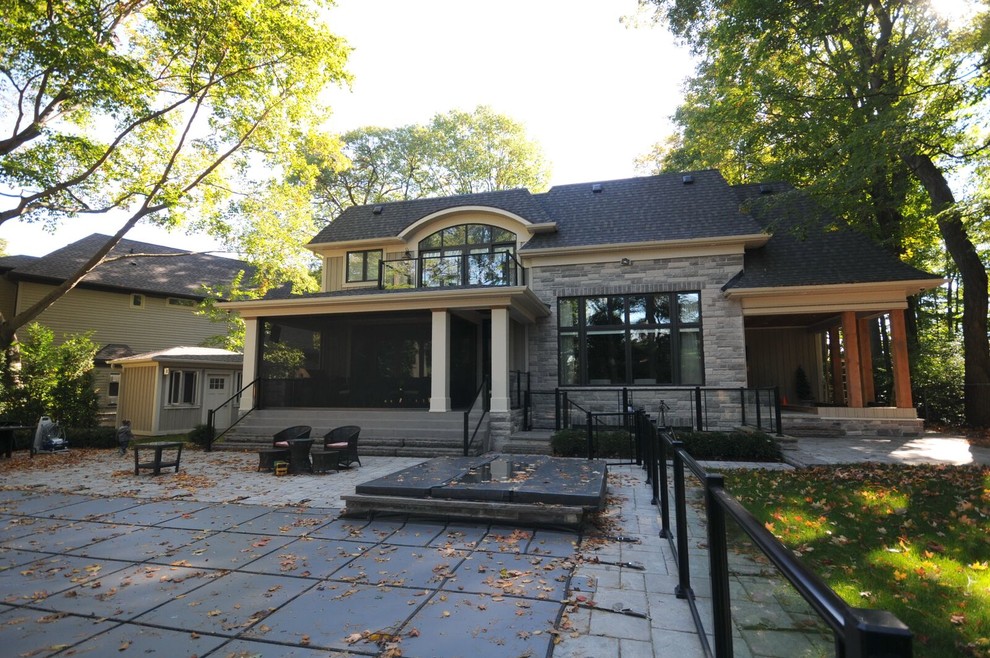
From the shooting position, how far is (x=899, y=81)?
1241 cm

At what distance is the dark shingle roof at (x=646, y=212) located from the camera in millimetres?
14352

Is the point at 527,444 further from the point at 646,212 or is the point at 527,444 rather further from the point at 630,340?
the point at 646,212

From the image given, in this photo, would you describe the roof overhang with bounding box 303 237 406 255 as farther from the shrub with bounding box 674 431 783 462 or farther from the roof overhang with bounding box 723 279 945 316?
the shrub with bounding box 674 431 783 462

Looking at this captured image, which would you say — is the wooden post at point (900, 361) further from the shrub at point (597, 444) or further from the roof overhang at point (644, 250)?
the shrub at point (597, 444)

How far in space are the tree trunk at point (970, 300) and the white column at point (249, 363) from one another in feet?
61.1

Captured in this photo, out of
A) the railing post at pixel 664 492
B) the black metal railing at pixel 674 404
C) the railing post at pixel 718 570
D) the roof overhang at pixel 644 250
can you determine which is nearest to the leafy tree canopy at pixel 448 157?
the roof overhang at pixel 644 250

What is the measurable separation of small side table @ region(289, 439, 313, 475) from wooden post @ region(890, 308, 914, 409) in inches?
548

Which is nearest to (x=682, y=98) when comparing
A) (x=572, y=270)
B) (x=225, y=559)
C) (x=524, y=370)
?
(x=572, y=270)

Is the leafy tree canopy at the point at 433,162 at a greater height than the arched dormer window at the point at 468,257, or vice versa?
the leafy tree canopy at the point at 433,162

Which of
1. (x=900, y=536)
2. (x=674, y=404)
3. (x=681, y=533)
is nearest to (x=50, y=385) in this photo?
(x=674, y=404)

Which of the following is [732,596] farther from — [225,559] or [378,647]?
[225,559]

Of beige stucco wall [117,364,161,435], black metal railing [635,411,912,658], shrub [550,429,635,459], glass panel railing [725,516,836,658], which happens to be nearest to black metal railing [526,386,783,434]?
shrub [550,429,635,459]

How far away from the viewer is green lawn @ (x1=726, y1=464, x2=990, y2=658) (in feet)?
11.2

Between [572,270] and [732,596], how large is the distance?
523 inches
